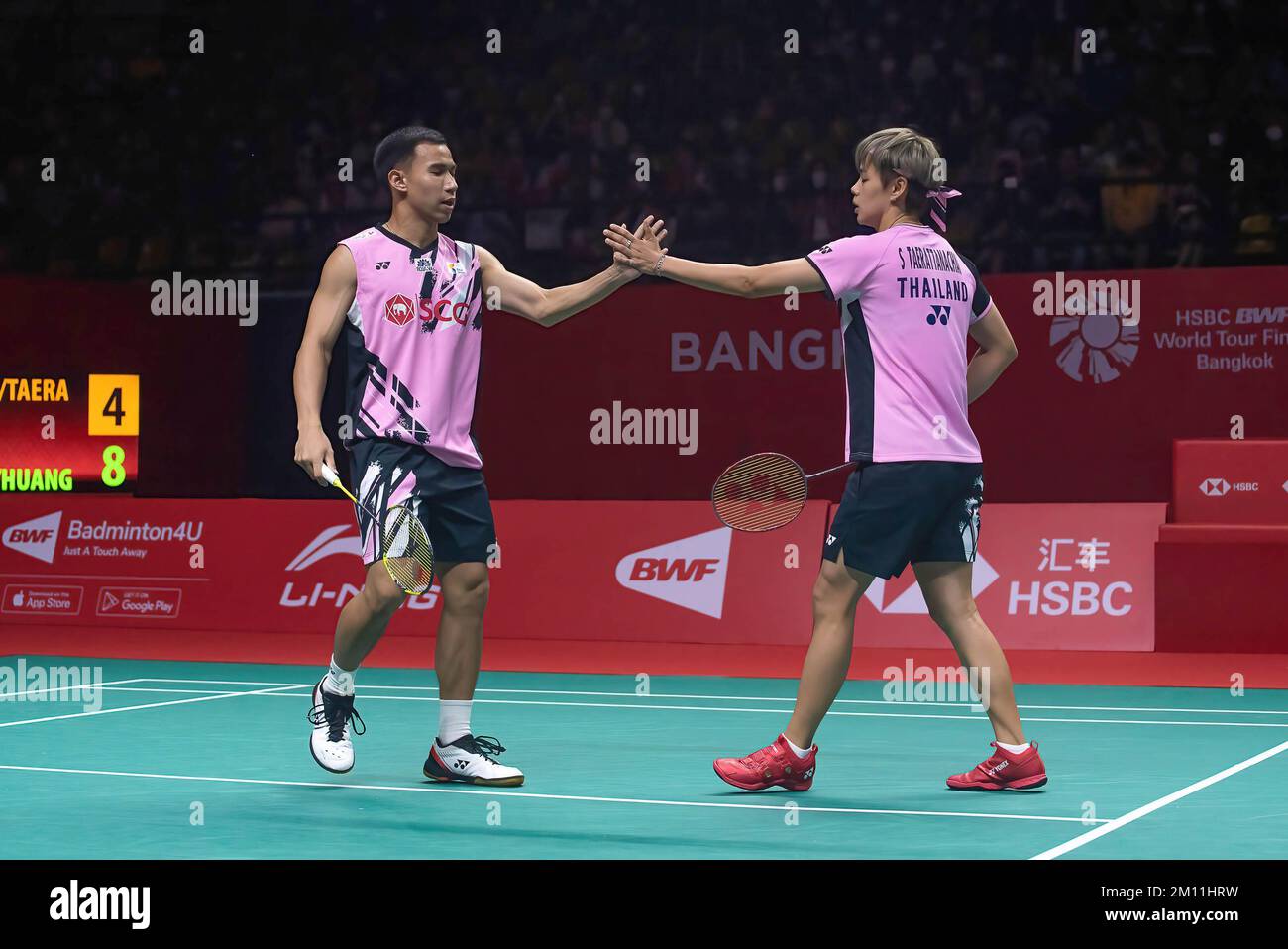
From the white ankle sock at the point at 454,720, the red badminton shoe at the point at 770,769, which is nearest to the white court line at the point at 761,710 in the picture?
the red badminton shoe at the point at 770,769

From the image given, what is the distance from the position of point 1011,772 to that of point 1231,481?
5.76 m

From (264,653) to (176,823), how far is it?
19.1 feet

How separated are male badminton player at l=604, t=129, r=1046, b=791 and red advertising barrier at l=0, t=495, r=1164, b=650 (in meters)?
5.06

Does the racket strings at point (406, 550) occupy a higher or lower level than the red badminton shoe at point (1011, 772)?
higher

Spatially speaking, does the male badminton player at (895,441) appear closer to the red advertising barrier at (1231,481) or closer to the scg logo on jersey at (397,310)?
the scg logo on jersey at (397,310)

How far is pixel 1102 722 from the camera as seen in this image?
309 inches

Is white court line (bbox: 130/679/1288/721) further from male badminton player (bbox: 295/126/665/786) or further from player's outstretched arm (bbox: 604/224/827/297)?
player's outstretched arm (bbox: 604/224/827/297)

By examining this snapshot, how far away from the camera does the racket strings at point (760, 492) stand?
Result: 592 centimetres

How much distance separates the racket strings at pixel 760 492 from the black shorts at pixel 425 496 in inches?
30.4

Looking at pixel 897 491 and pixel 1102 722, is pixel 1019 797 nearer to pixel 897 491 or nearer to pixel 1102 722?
pixel 897 491

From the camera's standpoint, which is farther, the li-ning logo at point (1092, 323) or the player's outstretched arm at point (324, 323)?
the li-ning logo at point (1092, 323)

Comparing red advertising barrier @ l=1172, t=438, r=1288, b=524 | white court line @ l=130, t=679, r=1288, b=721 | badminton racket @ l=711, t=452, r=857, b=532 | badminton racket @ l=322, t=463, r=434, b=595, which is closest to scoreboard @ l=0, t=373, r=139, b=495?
white court line @ l=130, t=679, r=1288, b=721

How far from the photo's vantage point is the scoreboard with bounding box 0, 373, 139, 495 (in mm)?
15016

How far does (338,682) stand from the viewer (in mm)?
6055
